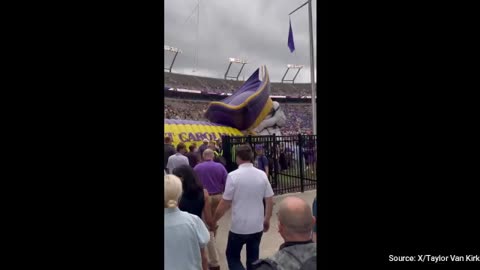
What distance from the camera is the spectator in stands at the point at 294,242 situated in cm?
154

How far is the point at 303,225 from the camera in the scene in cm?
165

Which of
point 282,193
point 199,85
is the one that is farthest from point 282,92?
point 282,193

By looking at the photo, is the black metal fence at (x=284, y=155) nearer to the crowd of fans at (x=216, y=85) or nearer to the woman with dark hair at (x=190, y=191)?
the woman with dark hair at (x=190, y=191)

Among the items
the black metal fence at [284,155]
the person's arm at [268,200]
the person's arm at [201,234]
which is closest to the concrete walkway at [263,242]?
the person's arm at [268,200]

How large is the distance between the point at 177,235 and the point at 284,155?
7404 millimetres

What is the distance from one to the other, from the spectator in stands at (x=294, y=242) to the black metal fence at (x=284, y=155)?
18.1ft

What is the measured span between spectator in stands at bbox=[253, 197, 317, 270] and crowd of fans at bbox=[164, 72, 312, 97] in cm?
4156

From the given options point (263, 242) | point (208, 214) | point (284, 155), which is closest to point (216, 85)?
point (284, 155)

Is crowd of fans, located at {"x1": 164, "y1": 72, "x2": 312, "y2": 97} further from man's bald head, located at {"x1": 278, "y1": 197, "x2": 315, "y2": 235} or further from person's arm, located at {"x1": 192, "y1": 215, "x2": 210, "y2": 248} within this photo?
man's bald head, located at {"x1": 278, "y1": 197, "x2": 315, "y2": 235}

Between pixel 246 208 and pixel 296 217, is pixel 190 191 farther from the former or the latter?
pixel 296 217

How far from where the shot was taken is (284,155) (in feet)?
29.6

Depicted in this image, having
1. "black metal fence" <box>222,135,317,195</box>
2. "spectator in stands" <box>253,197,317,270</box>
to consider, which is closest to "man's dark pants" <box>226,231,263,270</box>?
"spectator in stands" <box>253,197,317,270</box>
